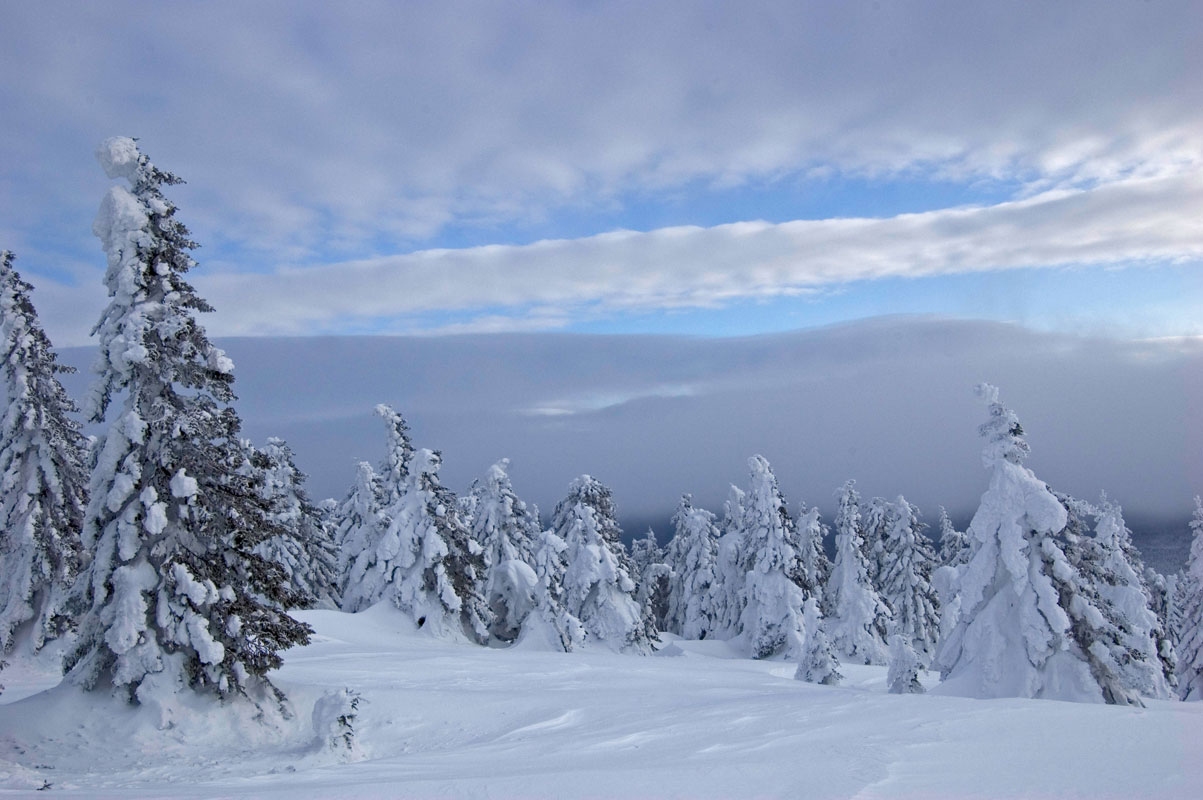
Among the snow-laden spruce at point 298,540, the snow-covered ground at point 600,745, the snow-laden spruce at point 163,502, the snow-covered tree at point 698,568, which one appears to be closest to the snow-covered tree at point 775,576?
the snow-covered tree at point 698,568

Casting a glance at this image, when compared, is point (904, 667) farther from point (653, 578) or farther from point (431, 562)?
point (653, 578)

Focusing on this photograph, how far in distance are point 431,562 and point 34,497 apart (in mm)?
15830

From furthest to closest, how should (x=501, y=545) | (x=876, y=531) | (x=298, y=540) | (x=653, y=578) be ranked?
1. (x=653, y=578)
2. (x=876, y=531)
3. (x=298, y=540)
4. (x=501, y=545)

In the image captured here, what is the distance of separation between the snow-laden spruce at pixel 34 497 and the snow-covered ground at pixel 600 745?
10.3 m

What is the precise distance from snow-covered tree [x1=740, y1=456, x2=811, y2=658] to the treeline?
139 millimetres

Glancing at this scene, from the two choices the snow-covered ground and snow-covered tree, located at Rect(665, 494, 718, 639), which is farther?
snow-covered tree, located at Rect(665, 494, 718, 639)

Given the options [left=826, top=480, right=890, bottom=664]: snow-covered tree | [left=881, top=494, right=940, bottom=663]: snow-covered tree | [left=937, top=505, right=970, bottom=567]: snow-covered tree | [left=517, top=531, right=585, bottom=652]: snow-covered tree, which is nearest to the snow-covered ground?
[left=517, top=531, right=585, bottom=652]: snow-covered tree

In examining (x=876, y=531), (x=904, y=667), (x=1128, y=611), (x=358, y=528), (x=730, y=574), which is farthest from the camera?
(x=876, y=531)

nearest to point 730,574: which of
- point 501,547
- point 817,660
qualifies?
point 501,547

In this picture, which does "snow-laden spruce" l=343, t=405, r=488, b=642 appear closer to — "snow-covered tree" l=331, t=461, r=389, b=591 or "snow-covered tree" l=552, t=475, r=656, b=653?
"snow-covered tree" l=331, t=461, r=389, b=591

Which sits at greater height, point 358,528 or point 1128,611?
point 358,528

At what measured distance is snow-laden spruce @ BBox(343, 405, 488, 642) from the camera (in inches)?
1329

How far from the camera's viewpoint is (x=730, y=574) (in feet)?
168

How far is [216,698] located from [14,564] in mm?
20058
